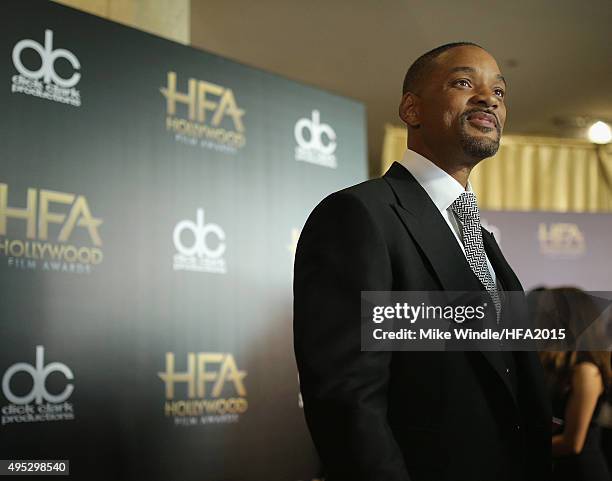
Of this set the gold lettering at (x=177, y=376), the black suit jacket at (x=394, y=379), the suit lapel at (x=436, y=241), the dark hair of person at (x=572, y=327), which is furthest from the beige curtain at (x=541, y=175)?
the black suit jacket at (x=394, y=379)

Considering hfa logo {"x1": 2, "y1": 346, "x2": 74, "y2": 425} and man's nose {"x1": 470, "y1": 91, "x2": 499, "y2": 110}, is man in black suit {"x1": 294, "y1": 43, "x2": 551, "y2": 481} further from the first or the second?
hfa logo {"x1": 2, "y1": 346, "x2": 74, "y2": 425}

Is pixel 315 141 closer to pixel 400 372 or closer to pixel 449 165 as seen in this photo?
pixel 449 165

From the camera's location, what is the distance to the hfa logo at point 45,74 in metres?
2.70

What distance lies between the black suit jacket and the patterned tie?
8 centimetres

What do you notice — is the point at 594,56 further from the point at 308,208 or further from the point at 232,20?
the point at 308,208

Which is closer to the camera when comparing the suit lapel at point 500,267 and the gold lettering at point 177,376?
the suit lapel at point 500,267

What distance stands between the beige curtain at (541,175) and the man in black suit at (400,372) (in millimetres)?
5278

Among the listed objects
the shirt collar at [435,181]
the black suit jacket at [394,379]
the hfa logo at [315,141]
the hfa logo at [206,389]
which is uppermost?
the hfa logo at [315,141]

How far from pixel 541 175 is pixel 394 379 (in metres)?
5.66

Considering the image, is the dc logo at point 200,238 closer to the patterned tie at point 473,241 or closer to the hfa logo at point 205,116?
the hfa logo at point 205,116

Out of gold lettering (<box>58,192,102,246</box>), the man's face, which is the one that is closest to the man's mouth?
the man's face

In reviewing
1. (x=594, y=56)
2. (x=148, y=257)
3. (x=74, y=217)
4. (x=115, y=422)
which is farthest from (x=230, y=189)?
(x=594, y=56)

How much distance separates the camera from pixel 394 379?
1448mm

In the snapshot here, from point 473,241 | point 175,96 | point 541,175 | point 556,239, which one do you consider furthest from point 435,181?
point 541,175
